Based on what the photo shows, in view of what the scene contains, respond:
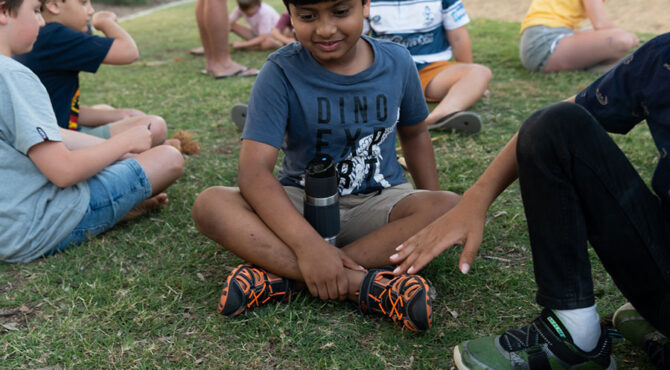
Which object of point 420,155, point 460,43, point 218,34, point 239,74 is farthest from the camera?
point 239,74

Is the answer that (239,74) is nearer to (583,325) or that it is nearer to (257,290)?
(257,290)

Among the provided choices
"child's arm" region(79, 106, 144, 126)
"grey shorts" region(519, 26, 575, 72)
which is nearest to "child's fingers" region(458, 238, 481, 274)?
"child's arm" region(79, 106, 144, 126)

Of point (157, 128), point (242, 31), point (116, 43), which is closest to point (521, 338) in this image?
point (157, 128)

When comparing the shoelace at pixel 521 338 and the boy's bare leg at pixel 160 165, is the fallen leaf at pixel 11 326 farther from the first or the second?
the shoelace at pixel 521 338

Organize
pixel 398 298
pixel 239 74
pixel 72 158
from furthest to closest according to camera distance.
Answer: pixel 239 74 < pixel 72 158 < pixel 398 298

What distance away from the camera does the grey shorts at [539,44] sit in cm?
551

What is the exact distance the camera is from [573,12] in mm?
5730

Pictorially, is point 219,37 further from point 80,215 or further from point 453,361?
point 453,361

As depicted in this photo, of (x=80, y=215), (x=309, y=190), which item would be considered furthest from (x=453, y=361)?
(x=80, y=215)

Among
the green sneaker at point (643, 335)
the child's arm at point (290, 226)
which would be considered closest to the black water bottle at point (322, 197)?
the child's arm at point (290, 226)

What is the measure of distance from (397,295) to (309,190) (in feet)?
1.52

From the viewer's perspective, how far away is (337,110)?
2.27m

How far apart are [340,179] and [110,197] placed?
104 cm

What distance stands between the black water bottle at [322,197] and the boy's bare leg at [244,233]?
0.15 meters
